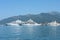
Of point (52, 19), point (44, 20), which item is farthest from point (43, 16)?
point (52, 19)

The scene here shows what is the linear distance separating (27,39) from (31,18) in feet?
20.6

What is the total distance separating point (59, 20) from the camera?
1379cm

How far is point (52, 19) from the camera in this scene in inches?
539

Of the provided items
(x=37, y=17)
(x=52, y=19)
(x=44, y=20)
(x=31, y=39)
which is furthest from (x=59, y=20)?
(x=31, y=39)

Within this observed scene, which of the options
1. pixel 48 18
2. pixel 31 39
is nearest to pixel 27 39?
pixel 31 39

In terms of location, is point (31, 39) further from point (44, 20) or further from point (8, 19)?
point (44, 20)

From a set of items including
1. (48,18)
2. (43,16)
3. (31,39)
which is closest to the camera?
(31,39)

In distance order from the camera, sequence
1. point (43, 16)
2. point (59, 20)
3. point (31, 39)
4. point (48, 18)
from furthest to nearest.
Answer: point (59, 20) → point (48, 18) → point (43, 16) → point (31, 39)

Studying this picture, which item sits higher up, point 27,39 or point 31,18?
point 31,18

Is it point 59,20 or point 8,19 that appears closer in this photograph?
point 8,19

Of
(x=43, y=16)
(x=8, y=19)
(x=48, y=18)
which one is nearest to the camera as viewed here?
(x=8, y=19)

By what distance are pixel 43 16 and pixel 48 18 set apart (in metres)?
1.13

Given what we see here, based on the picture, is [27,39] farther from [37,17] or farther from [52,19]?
[52,19]

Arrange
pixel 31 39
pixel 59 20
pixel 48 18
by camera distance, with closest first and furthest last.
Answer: pixel 31 39 → pixel 48 18 → pixel 59 20
